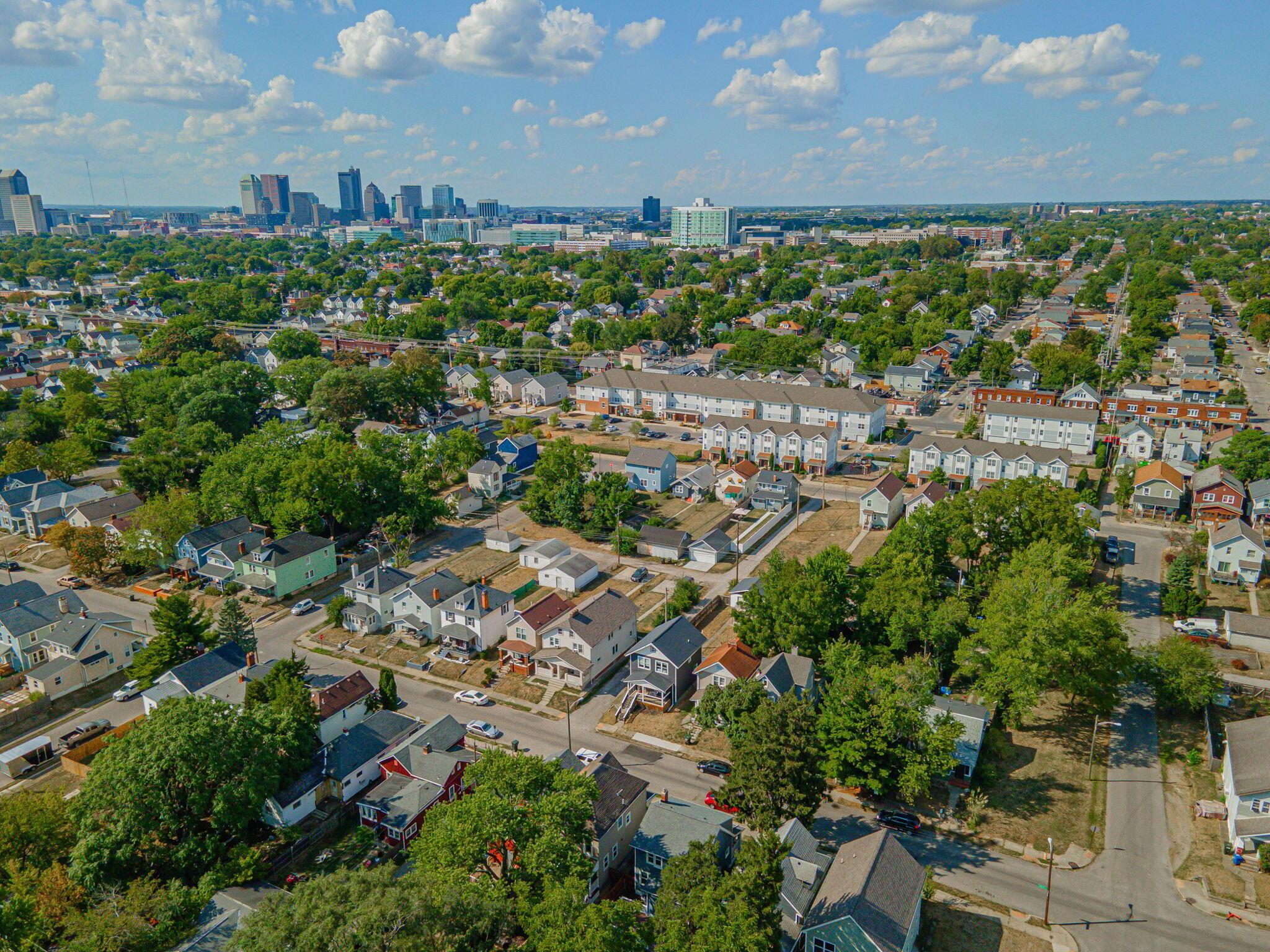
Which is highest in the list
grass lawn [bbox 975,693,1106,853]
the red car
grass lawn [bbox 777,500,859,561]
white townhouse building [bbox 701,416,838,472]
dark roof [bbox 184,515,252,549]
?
white townhouse building [bbox 701,416,838,472]

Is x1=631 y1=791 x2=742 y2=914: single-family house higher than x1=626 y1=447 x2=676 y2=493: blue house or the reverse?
the reverse

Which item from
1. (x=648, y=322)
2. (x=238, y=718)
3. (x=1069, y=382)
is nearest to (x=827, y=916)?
(x=238, y=718)

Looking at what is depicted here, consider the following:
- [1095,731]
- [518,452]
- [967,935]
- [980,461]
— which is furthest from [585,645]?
[980,461]

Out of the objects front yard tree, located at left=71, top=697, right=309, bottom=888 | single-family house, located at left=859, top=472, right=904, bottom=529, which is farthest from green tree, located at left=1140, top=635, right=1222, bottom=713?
front yard tree, located at left=71, top=697, right=309, bottom=888

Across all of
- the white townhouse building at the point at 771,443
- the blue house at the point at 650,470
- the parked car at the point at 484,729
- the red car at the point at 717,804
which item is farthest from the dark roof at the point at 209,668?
the white townhouse building at the point at 771,443

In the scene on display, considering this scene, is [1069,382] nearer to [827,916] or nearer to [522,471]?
[522,471]

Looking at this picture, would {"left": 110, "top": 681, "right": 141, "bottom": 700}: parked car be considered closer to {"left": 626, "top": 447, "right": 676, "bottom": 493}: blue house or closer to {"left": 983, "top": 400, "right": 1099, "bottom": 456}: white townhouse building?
{"left": 626, "top": 447, "right": 676, "bottom": 493}: blue house

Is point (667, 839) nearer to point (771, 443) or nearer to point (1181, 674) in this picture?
point (1181, 674)

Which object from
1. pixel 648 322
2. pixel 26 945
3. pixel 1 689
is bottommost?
pixel 1 689
